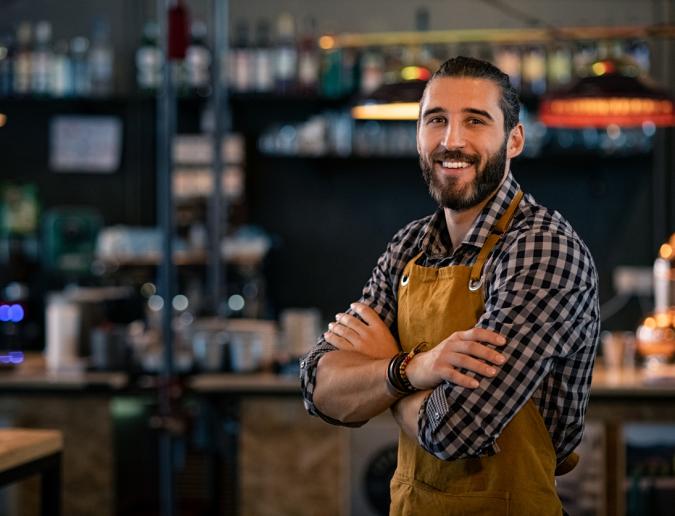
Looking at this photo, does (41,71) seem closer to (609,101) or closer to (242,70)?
(242,70)

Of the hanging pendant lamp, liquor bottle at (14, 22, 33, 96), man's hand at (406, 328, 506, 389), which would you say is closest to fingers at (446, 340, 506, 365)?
man's hand at (406, 328, 506, 389)

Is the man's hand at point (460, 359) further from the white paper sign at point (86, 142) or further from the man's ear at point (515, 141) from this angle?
the white paper sign at point (86, 142)

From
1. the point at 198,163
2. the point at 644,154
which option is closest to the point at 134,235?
the point at 198,163

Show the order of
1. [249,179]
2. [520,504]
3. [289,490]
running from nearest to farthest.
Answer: [520,504] → [289,490] → [249,179]

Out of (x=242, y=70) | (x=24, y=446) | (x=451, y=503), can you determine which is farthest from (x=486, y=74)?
(x=242, y=70)

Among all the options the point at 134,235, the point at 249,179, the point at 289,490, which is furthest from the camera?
the point at 249,179

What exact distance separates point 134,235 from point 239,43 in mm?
1567

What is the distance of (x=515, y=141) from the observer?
7.41 ft

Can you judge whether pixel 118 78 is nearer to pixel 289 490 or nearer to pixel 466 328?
pixel 289 490

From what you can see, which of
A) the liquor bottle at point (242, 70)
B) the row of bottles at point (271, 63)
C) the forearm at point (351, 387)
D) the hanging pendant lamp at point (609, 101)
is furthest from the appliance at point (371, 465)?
the liquor bottle at point (242, 70)

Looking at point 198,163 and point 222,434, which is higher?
point 198,163

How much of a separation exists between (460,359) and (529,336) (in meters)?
0.13

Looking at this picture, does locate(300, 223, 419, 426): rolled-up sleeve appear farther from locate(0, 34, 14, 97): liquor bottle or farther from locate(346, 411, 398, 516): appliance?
locate(0, 34, 14, 97): liquor bottle

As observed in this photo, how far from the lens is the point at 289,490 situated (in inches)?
203
